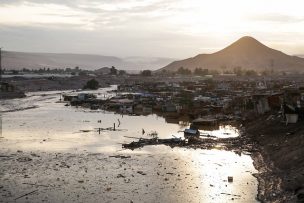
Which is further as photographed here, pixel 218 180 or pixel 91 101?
pixel 91 101

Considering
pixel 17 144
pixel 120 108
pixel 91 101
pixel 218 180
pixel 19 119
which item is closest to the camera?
pixel 218 180

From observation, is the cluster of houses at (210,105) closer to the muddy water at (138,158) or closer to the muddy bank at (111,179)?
the muddy water at (138,158)

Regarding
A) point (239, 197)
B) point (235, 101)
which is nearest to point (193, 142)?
point (239, 197)

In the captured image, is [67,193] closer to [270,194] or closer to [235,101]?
[270,194]

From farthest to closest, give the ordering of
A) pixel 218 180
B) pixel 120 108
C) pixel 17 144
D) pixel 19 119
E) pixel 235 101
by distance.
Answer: pixel 120 108, pixel 235 101, pixel 19 119, pixel 17 144, pixel 218 180

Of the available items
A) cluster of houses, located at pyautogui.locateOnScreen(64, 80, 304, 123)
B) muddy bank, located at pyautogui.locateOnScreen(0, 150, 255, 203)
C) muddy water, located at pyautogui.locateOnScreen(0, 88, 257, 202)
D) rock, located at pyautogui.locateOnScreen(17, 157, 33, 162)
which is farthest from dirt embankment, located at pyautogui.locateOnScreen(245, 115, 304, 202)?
rock, located at pyautogui.locateOnScreen(17, 157, 33, 162)

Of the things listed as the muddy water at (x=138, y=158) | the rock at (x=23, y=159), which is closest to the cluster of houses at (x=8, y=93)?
the muddy water at (x=138, y=158)
